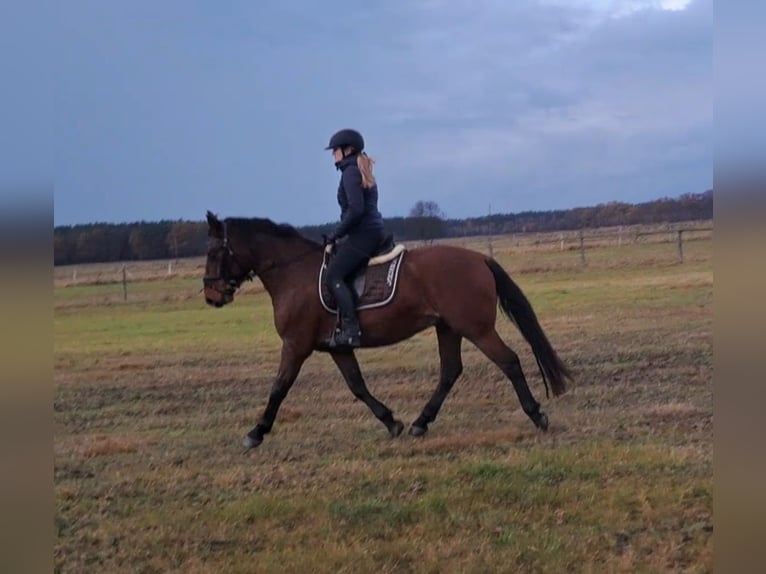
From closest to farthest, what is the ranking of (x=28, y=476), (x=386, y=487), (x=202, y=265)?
(x=28, y=476), (x=386, y=487), (x=202, y=265)

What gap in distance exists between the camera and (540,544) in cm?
376

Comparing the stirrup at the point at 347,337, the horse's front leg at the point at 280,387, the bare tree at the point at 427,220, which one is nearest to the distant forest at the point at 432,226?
the bare tree at the point at 427,220

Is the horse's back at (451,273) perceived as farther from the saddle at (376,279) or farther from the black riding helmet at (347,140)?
the black riding helmet at (347,140)

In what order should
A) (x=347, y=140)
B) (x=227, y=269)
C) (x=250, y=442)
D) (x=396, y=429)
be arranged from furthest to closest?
(x=227, y=269)
(x=396, y=429)
(x=250, y=442)
(x=347, y=140)

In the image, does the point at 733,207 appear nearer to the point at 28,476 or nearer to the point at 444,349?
the point at 444,349

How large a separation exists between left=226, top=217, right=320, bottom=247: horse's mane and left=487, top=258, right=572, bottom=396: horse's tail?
45.7 inches

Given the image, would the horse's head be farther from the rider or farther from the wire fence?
the rider

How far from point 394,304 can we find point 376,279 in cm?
19

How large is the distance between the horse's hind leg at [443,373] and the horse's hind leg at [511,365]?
0.14 meters

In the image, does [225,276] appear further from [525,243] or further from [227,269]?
[525,243]

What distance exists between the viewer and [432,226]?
4672 millimetres

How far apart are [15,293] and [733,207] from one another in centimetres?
280

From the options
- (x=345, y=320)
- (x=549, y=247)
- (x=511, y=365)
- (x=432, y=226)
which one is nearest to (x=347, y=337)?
(x=345, y=320)

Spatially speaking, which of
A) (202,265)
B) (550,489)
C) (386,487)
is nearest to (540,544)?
(550,489)
